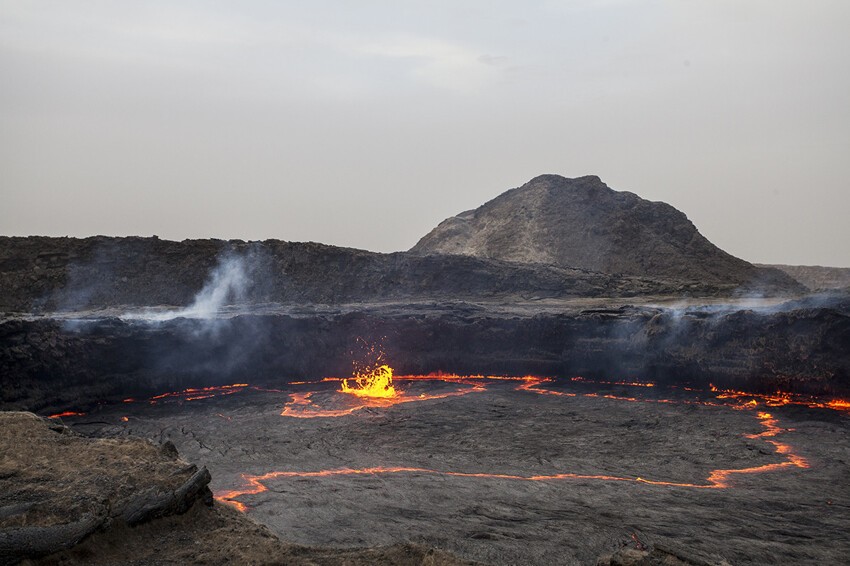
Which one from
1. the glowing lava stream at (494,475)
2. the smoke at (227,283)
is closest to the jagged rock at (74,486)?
the glowing lava stream at (494,475)

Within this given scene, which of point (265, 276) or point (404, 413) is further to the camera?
point (265, 276)

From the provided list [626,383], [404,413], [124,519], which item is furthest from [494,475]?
[626,383]

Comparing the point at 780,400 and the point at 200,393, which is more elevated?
the point at 780,400

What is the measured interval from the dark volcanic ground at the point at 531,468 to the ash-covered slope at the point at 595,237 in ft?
75.6

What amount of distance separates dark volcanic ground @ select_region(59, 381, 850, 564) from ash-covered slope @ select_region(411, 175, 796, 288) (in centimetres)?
2304

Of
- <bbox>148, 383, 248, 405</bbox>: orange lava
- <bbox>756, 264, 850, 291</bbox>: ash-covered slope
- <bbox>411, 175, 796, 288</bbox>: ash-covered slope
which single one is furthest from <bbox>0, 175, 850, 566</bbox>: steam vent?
<bbox>756, 264, 850, 291</bbox>: ash-covered slope

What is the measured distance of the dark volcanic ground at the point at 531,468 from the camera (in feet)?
27.4

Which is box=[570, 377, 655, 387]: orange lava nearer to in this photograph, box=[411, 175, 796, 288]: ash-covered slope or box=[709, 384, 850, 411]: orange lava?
box=[709, 384, 850, 411]: orange lava

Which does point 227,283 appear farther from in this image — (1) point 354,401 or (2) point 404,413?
(2) point 404,413

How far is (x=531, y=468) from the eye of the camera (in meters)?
11.7

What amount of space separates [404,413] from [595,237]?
29.5m

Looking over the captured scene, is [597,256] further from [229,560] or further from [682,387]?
[229,560]

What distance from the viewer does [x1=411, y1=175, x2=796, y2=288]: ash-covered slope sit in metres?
40.0

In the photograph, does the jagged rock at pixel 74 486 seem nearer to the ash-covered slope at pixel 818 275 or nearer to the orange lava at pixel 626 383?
the orange lava at pixel 626 383
